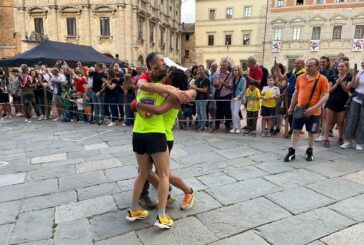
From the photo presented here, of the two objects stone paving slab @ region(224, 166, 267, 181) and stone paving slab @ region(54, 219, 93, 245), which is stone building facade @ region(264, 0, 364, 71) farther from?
stone paving slab @ region(54, 219, 93, 245)

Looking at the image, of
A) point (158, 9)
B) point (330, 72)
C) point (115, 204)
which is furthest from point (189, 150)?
point (158, 9)

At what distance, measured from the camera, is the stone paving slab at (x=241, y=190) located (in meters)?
3.62

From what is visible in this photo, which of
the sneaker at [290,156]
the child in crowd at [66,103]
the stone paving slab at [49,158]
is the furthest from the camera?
the child in crowd at [66,103]

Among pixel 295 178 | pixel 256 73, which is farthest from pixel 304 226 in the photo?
pixel 256 73

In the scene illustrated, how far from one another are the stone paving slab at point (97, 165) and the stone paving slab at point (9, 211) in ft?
4.01

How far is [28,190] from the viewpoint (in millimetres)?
4035

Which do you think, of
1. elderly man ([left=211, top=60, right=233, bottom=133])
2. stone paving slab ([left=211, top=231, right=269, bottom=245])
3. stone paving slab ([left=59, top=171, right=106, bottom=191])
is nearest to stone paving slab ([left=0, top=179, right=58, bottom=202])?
stone paving slab ([left=59, top=171, right=106, bottom=191])

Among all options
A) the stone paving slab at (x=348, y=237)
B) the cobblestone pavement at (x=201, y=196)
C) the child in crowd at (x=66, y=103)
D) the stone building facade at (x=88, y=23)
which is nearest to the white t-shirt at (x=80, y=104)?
the child in crowd at (x=66, y=103)

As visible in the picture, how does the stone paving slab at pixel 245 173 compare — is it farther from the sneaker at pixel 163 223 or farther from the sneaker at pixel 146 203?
the sneaker at pixel 163 223

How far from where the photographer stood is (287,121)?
6.77 metres

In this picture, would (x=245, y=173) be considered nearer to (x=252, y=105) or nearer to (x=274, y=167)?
(x=274, y=167)

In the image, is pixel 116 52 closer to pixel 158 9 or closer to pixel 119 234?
pixel 158 9

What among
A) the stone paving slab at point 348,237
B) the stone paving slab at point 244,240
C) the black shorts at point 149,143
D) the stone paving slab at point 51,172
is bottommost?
the stone paving slab at point 51,172

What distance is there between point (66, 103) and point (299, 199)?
27.7 ft
